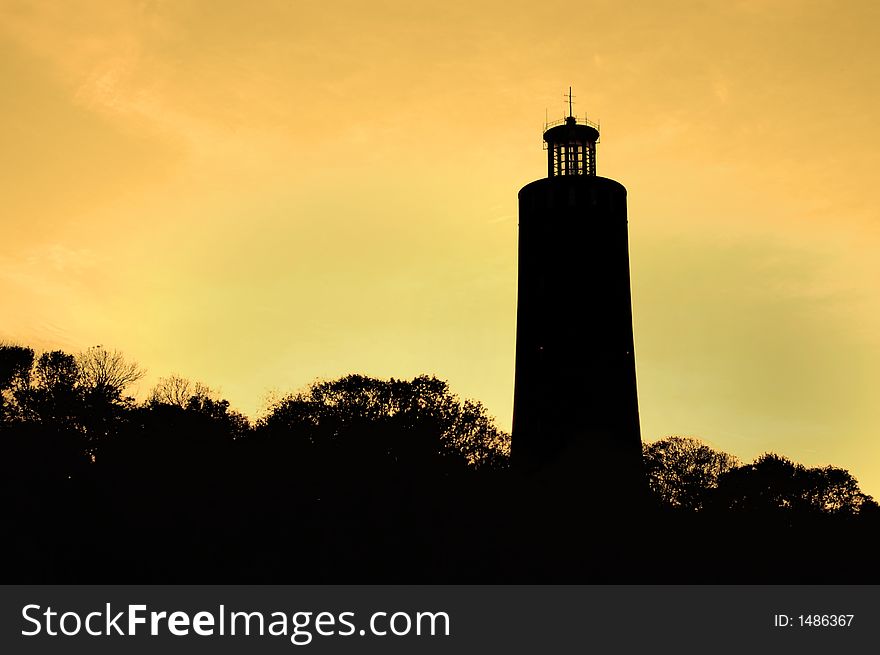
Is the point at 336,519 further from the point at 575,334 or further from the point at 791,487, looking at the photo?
the point at 791,487

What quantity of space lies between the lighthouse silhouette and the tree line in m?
2.68

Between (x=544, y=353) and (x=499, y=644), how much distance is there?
27051 millimetres

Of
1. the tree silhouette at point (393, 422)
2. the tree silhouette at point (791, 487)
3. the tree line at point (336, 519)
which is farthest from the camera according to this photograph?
the tree silhouette at point (791, 487)

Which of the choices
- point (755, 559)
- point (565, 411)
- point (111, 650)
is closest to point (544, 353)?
point (565, 411)

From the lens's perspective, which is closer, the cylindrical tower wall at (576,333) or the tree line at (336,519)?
the tree line at (336,519)

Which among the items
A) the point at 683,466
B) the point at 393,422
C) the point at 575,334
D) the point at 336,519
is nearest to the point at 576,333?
the point at 575,334

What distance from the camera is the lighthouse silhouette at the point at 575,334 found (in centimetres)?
5931

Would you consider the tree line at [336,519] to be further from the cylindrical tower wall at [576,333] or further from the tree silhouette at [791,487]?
Answer: the tree silhouette at [791,487]

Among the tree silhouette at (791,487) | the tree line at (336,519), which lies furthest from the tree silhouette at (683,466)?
the tree line at (336,519)

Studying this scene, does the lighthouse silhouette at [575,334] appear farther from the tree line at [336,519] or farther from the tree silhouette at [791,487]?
the tree silhouette at [791,487]

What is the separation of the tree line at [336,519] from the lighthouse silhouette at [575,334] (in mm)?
2680

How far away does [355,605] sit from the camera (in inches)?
1441

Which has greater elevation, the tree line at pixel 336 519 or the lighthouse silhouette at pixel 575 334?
the lighthouse silhouette at pixel 575 334

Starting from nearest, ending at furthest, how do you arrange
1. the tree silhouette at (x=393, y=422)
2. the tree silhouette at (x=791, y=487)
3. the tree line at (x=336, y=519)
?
the tree line at (x=336, y=519) < the tree silhouette at (x=393, y=422) < the tree silhouette at (x=791, y=487)
